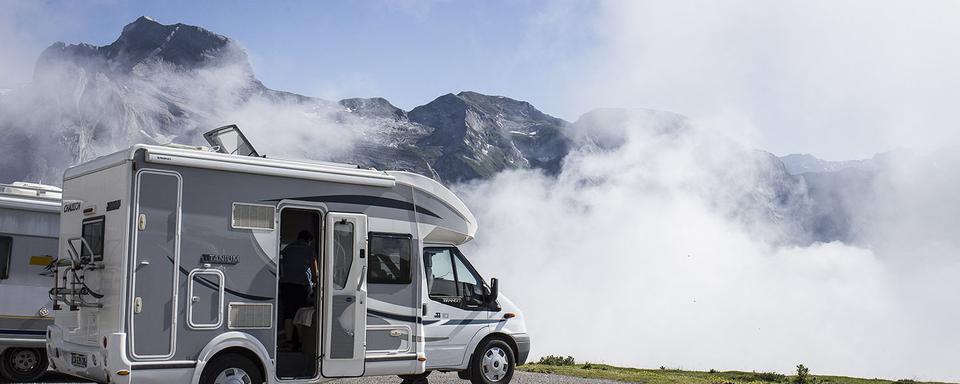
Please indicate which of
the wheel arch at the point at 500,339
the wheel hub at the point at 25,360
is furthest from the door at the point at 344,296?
the wheel hub at the point at 25,360

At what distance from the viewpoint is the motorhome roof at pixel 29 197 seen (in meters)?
14.1

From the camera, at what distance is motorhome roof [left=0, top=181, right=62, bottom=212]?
14070 mm

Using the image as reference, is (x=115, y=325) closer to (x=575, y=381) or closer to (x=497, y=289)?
(x=497, y=289)

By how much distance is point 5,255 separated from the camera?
13.9m

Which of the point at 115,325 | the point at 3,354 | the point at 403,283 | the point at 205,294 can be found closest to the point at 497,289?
the point at 403,283

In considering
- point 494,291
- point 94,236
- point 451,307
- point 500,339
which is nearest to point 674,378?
point 500,339

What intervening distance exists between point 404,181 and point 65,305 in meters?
4.29

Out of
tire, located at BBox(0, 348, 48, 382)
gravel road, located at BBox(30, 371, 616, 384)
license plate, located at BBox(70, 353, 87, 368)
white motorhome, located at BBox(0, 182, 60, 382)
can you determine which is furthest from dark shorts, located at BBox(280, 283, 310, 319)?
tire, located at BBox(0, 348, 48, 382)

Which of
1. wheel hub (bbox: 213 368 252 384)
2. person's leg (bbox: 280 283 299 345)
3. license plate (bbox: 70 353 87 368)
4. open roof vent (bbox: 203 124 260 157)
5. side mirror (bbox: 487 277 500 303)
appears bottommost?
wheel hub (bbox: 213 368 252 384)

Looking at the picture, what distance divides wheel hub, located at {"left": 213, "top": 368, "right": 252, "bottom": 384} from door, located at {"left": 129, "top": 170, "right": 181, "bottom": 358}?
0.68m

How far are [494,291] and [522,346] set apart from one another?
0.99 metres

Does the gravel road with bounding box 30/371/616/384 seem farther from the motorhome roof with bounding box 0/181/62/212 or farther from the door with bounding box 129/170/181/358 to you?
the door with bounding box 129/170/181/358

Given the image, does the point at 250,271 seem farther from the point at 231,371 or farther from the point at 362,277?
the point at 362,277

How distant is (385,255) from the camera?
11.9 m
